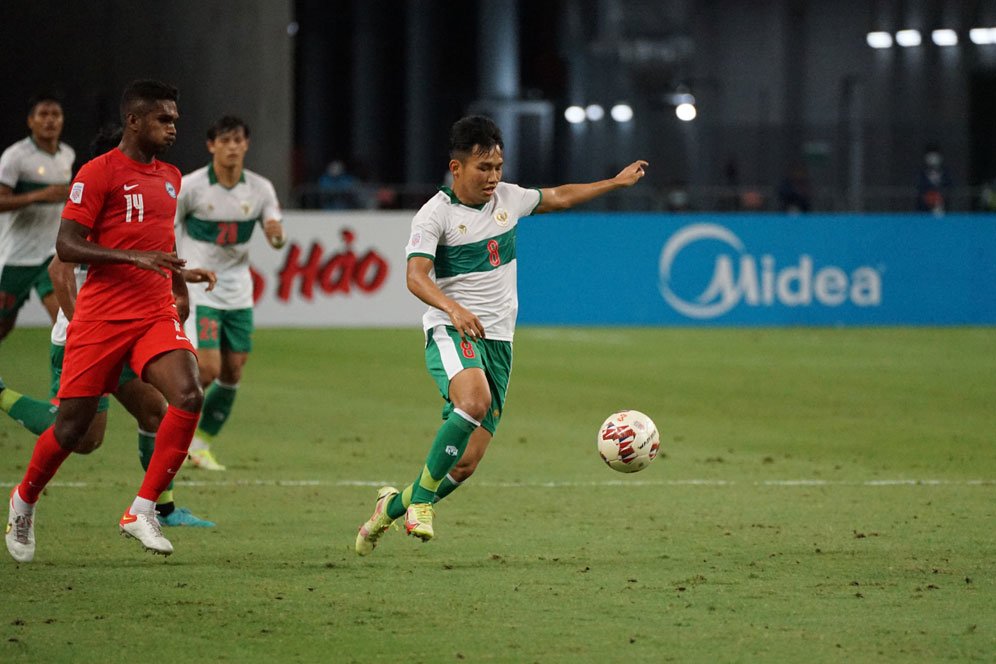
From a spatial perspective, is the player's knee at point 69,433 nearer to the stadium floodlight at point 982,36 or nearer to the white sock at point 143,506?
the white sock at point 143,506

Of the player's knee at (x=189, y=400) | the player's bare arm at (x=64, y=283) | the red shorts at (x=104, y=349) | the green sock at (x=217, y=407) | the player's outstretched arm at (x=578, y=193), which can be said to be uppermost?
the player's outstretched arm at (x=578, y=193)

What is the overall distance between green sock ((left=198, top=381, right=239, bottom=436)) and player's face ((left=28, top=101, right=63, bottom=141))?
2.44 meters

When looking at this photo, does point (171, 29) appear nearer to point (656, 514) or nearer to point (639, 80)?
point (639, 80)

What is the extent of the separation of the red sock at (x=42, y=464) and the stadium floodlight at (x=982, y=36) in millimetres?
31539

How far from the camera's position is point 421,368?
17.7 meters

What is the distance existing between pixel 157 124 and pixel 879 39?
31141mm

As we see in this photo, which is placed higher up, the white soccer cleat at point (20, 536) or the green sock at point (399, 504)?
the green sock at point (399, 504)

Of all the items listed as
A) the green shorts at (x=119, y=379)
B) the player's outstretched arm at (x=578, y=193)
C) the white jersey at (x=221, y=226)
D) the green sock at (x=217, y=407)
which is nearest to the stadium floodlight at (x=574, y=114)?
the white jersey at (x=221, y=226)

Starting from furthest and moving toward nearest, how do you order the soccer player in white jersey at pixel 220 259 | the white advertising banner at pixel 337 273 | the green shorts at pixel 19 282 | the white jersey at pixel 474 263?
the white advertising banner at pixel 337 273 < the green shorts at pixel 19 282 < the soccer player in white jersey at pixel 220 259 < the white jersey at pixel 474 263

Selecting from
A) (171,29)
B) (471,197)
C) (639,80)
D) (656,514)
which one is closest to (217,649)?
(471,197)

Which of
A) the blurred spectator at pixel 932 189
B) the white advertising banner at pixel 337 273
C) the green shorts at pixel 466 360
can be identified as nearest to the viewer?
the green shorts at pixel 466 360

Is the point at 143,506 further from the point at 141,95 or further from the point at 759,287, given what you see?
the point at 759,287

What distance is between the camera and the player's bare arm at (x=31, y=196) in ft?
35.6

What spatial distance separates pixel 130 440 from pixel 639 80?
1069 inches
